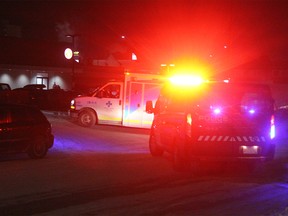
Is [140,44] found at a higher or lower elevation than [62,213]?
higher

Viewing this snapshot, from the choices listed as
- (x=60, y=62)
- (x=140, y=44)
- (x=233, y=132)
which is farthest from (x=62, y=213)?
(x=140, y=44)

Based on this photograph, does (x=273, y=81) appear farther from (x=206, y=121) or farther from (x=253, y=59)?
(x=206, y=121)

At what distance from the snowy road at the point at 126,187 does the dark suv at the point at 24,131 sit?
1.11 ft

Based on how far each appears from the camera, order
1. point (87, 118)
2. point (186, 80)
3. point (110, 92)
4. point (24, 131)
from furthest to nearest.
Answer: point (87, 118)
point (110, 92)
point (24, 131)
point (186, 80)

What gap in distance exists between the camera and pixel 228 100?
36.7 ft

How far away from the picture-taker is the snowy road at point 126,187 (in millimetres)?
7746

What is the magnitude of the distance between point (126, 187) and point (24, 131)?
4376 mm

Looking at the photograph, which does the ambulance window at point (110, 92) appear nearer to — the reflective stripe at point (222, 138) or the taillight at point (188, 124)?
the taillight at point (188, 124)

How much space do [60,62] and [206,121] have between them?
40.5 m

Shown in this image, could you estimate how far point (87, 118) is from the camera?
22.1 m

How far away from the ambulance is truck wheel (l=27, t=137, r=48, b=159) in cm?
807

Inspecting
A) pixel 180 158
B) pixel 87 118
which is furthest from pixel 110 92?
pixel 180 158

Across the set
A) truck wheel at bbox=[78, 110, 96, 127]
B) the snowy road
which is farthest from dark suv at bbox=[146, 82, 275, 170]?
truck wheel at bbox=[78, 110, 96, 127]

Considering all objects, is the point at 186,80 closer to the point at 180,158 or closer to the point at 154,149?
the point at 180,158
